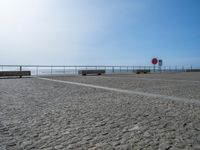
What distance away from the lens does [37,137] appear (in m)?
2.58

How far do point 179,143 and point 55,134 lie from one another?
5.76 feet

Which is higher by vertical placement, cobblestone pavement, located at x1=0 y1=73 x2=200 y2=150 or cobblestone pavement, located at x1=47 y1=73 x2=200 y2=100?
cobblestone pavement, located at x1=47 y1=73 x2=200 y2=100

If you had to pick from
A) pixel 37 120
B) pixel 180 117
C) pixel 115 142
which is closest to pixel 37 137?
pixel 37 120

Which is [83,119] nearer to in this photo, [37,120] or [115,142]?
[37,120]

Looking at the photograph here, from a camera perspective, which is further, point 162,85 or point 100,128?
point 162,85

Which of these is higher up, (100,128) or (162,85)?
(162,85)

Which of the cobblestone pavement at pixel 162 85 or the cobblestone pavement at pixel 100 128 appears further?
the cobblestone pavement at pixel 162 85

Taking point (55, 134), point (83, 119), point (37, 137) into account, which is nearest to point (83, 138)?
point (55, 134)

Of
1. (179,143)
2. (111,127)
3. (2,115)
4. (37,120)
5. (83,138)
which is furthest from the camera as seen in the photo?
(2,115)

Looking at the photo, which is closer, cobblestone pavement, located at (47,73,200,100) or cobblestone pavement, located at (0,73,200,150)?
cobblestone pavement, located at (0,73,200,150)

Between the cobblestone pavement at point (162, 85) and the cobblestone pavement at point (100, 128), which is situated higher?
the cobblestone pavement at point (162, 85)

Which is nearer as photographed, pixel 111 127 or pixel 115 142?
pixel 115 142

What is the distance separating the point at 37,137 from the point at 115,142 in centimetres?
113

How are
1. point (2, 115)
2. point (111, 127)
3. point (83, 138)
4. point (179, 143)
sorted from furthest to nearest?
point (2, 115)
point (111, 127)
point (83, 138)
point (179, 143)
